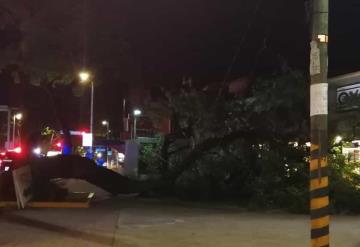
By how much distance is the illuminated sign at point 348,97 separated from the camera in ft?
62.0

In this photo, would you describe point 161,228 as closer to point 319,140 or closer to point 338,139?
point 319,140

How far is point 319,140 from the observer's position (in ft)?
25.0

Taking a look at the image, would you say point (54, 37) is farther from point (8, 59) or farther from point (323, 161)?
point (323, 161)

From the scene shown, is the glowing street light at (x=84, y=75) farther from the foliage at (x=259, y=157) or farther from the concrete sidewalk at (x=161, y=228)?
the concrete sidewalk at (x=161, y=228)

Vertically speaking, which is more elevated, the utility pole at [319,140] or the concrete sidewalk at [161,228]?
the utility pole at [319,140]

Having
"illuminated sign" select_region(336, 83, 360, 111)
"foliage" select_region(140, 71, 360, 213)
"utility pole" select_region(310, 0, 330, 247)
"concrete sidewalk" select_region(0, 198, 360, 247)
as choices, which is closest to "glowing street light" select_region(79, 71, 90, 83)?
"foliage" select_region(140, 71, 360, 213)

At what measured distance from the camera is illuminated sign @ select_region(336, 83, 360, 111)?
62.0 feet

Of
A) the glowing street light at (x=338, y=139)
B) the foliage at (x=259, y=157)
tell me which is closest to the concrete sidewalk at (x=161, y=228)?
the foliage at (x=259, y=157)

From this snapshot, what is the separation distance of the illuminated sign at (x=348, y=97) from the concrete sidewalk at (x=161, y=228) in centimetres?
478

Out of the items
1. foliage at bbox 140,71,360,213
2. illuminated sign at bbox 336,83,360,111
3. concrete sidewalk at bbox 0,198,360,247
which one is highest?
illuminated sign at bbox 336,83,360,111

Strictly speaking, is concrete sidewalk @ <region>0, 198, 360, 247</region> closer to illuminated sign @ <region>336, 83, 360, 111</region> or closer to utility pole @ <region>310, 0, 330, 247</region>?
utility pole @ <region>310, 0, 330, 247</region>

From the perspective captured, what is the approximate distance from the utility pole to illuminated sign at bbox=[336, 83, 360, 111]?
11506mm

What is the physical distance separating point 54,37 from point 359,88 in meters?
9.50

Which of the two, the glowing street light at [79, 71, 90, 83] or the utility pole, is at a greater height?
the glowing street light at [79, 71, 90, 83]
